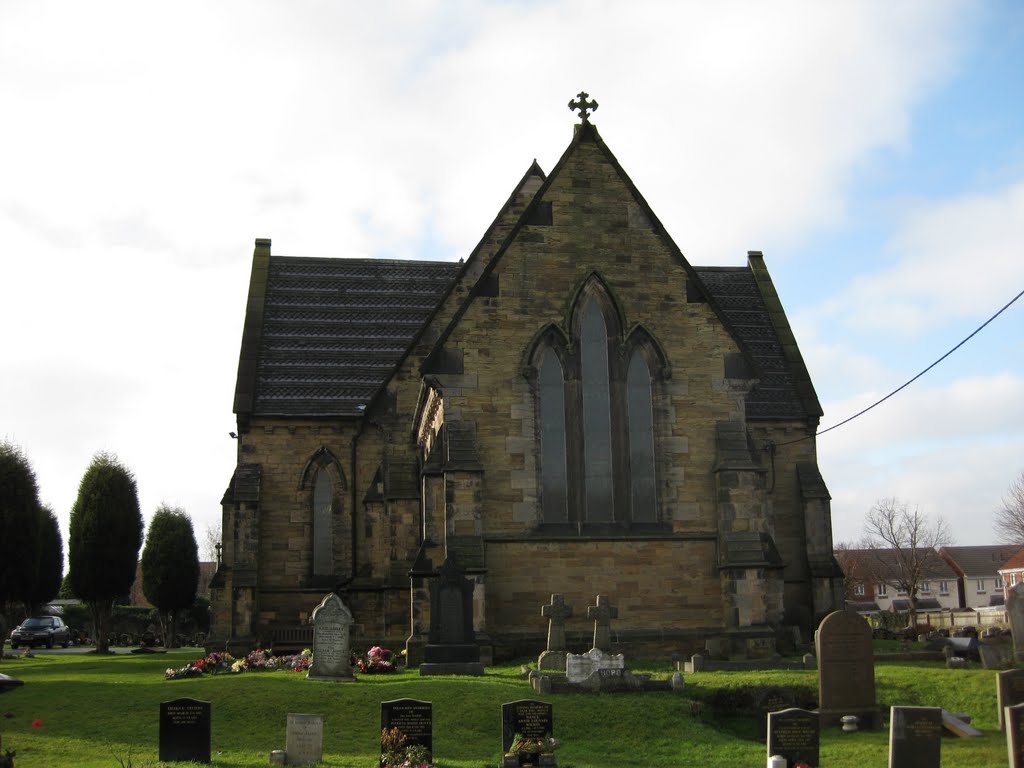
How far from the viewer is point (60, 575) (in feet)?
181

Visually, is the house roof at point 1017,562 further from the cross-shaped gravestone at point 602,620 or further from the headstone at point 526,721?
the headstone at point 526,721

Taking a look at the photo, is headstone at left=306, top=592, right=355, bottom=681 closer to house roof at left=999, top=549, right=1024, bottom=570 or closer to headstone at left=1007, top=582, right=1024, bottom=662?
headstone at left=1007, top=582, right=1024, bottom=662

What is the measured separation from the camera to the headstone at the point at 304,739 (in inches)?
569

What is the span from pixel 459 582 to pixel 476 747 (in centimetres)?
603

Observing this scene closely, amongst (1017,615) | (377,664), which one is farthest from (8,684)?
(1017,615)

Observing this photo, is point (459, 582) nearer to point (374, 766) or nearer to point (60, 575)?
point (374, 766)

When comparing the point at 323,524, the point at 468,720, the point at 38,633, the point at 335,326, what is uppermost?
the point at 335,326

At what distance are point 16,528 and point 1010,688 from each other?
104 feet

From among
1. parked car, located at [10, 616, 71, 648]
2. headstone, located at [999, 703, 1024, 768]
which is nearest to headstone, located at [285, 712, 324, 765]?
headstone, located at [999, 703, 1024, 768]

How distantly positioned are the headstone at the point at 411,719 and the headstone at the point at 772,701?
243 inches

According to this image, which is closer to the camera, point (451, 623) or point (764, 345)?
point (451, 623)

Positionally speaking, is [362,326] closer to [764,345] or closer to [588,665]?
[764,345]

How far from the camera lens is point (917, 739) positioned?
13.7 meters

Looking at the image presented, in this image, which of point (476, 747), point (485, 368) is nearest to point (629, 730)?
point (476, 747)
